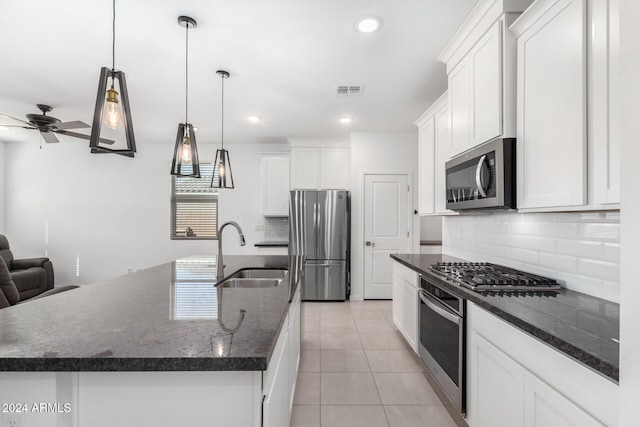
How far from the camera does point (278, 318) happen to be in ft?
3.74

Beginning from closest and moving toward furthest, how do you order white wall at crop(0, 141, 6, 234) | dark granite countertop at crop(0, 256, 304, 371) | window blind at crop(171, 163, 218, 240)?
dark granite countertop at crop(0, 256, 304, 371) < white wall at crop(0, 141, 6, 234) < window blind at crop(171, 163, 218, 240)

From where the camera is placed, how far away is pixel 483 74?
6.31 feet

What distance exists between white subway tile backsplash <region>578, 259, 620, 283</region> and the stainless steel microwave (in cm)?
42

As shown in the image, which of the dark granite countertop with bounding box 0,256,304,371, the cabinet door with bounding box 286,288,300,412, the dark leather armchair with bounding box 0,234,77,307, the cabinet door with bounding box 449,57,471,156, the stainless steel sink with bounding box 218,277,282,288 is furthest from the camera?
the dark leather armchair with bounding box 0,234,77,307

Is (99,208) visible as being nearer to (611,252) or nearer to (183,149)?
(183,149)

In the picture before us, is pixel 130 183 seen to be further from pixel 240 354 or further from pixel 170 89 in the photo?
pixel 240 354

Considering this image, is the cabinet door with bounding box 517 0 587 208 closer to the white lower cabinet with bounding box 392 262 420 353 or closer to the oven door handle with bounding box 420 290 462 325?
the oven door handle with bounding box 420 290 462 325

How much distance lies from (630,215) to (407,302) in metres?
2.41

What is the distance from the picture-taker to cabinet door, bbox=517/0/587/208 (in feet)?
4.14

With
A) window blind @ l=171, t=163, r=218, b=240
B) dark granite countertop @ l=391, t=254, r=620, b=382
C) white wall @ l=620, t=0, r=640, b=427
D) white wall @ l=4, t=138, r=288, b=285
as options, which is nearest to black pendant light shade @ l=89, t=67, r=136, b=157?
white wall @ l=620, t=0, r=640, b=427

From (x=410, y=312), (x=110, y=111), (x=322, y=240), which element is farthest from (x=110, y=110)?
(x=322, y=240)

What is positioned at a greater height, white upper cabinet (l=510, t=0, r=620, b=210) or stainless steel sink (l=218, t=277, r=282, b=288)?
white upper cabinet (l=510, t=0, r=620, b=210)

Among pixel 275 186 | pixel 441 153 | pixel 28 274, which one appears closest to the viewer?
pixel 441 153

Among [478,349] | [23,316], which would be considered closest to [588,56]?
[478,349]
